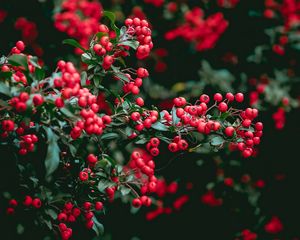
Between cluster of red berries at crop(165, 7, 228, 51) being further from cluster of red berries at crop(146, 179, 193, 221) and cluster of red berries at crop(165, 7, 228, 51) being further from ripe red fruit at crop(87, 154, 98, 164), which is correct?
ripe red fruit at crop(87, 154, 98, 164)

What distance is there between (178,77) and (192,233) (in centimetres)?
154

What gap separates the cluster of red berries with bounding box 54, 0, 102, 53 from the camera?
3.91 metres

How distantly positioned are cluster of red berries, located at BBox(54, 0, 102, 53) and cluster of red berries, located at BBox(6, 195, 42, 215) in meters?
2.11

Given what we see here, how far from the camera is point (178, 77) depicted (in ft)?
14.7

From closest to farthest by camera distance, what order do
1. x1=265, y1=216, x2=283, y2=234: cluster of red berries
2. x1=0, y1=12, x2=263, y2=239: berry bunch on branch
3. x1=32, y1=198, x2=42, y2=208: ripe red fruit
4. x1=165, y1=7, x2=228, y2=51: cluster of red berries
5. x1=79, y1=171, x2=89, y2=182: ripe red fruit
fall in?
x1=0, y1=12, x2=263, y2=239: berry bunch on branch < x1=79, y1=171, x2=89, y2=182: ripe red fruit < x1=32, y1=198, x2=42, y2=208: ripe red fruit < x1=265, y1=216, x2=283, y2=234: cluster of red berries < x1=165, y1=7, x2=228, y2=51: cluster of red berries

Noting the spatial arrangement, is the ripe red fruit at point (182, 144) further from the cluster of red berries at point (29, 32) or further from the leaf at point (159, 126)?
the cluster of red berries at point (29, 32)

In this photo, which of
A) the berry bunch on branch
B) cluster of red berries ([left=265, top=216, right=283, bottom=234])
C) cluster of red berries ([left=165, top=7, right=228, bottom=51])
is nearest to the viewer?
Answer: the berry bunch on branch

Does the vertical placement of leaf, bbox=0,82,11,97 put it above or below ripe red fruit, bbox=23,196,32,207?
above

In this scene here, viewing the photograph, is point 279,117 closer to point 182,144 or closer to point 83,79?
point 182,144

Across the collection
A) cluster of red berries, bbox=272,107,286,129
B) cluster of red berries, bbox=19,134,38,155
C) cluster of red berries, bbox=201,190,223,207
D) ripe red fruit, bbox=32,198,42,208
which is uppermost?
cluster of red berries, bbox=19,134,38,155

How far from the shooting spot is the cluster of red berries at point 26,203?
6.72 ft

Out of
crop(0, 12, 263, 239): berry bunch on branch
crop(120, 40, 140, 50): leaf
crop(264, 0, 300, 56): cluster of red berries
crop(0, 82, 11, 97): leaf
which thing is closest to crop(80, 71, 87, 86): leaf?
crop(0, 12, 263, 239): berry bunch on branch

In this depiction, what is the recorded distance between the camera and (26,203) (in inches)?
81.2

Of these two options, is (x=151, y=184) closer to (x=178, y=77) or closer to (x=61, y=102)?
(x=61, y=102)
